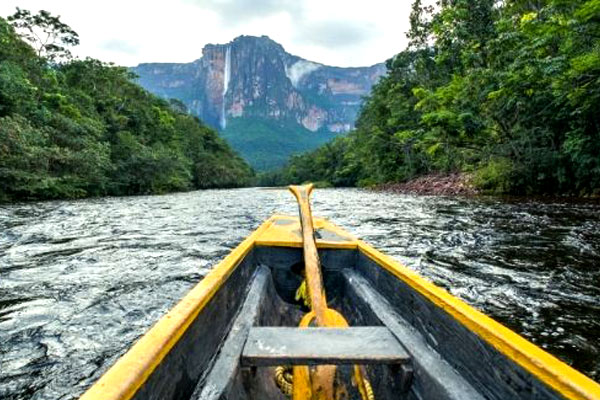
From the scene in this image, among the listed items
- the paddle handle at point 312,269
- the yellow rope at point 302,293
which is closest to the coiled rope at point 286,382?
the paddle handle at point 312,269

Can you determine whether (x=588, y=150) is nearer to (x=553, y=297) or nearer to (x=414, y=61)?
(x=553, y=297)

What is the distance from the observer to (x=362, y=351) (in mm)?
1864

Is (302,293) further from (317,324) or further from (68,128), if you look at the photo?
(68,128)

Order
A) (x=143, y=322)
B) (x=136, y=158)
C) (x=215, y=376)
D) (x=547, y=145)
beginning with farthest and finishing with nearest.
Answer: (x=136, y=158)
(x=547, y=145)
(x=143, y=322)
(x=215, y=376)

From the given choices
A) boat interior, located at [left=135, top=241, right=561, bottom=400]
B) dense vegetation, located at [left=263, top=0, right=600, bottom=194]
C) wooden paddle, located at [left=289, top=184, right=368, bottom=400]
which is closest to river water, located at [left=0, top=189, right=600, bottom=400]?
boat interior, located at [left=135, top=241, right=561, bottom=400]

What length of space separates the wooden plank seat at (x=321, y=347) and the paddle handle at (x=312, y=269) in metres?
0.42

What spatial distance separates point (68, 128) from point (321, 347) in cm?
2397

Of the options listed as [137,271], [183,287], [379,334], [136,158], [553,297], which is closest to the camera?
[379,334]

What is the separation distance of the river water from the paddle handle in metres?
1.67

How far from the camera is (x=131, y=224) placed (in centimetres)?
1020

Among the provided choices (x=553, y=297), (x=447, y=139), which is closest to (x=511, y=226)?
(x=553, y=297)

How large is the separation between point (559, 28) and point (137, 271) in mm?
12296

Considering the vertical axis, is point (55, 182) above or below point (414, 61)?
below

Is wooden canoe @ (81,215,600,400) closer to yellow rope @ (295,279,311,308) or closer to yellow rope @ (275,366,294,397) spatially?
yellow rope @ (275,366,294,397)
